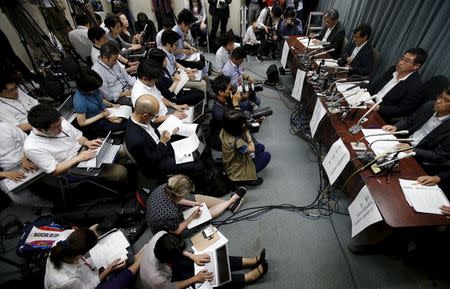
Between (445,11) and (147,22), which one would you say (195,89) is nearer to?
(147,22)

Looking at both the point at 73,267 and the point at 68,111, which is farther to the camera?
the point at 68,111

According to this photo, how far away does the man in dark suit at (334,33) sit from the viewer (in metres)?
4.21

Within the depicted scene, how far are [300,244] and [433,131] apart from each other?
1.63m

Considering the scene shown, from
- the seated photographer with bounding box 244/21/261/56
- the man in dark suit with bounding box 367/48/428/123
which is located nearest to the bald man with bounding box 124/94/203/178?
the man in dark suit with bounding box 367/48/428/123

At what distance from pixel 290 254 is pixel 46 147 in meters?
2.46

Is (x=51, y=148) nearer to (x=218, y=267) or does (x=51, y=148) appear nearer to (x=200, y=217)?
(x=200, y=217)

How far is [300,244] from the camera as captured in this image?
2.34 metres

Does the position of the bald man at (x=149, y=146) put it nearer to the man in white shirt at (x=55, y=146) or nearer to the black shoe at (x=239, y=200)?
the man in white shirt at (x=55, y=146)

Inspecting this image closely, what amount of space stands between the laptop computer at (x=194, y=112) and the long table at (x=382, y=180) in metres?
1.59

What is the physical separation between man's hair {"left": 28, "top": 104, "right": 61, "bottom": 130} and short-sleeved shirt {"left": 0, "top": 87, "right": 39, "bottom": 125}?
780 mm

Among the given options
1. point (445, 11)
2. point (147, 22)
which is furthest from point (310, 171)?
point (147, 22)

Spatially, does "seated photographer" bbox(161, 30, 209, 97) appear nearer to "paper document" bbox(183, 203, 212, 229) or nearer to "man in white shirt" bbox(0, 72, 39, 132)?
"man in white shirt" bbox(0, 72, 39, 132)

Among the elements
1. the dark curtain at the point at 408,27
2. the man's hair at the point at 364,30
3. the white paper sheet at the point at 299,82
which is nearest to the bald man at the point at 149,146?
the white paper sheet at the point at 299,82

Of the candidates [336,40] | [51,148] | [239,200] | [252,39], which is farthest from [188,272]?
[252,39]
